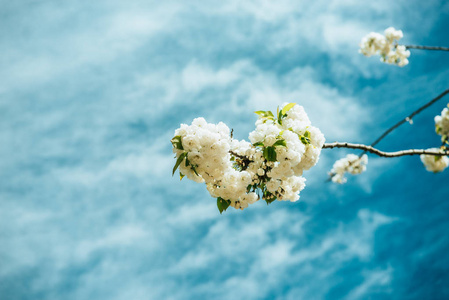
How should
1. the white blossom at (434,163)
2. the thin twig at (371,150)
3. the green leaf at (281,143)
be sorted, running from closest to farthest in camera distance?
the green leaf at (281,143), the thin twig at (371,150), the white blossom at (434,163)

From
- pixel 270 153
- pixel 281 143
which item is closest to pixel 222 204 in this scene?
pixel 270 153

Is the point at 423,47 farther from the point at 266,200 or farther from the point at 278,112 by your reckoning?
the point at 266,200

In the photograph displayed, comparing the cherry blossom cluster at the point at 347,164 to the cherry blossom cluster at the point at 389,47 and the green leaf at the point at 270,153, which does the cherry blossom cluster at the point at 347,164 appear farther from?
the green leaf at the point at 270,153

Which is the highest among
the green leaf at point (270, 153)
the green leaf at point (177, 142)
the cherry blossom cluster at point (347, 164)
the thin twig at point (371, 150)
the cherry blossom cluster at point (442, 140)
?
the cherry blossom cluster at point (347, 164)

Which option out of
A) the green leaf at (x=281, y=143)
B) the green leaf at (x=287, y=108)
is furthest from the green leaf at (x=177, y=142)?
the green leaf at (x=287, y=108)

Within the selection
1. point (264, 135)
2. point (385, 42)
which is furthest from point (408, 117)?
point (385, 42)

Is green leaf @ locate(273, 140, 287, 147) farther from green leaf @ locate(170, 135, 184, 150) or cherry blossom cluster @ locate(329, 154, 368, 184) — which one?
cherry blossom cluster @ locate(329, 154, 368, 184)
